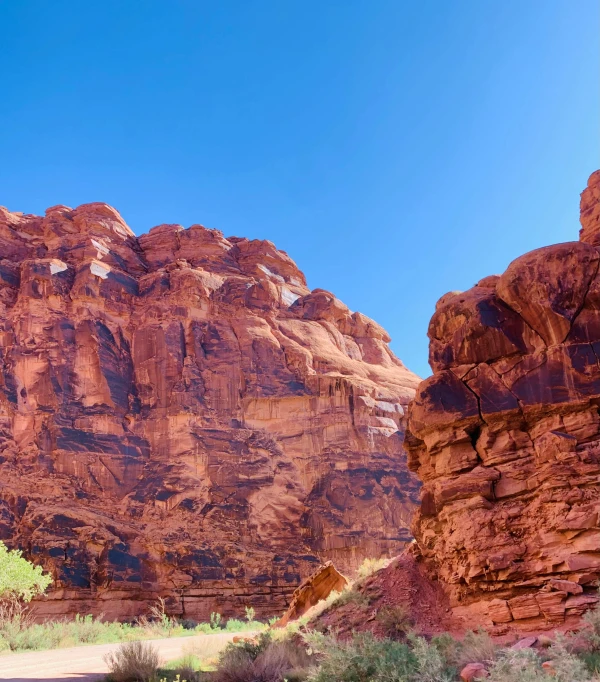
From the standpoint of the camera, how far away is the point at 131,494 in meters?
40.8

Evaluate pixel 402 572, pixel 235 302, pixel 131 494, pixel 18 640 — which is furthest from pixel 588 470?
pixel 235 302

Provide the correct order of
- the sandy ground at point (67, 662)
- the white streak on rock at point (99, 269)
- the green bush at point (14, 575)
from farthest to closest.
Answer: the white streak on rock at point (99, 269) → the green bush at point (14, 575) → the sandy ground at point (67, 662)

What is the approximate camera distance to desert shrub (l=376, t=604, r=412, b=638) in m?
12.0

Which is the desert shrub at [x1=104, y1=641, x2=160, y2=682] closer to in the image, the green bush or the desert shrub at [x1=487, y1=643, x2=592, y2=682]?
the desert shrub at [x1=487, y1=643, x2=592, y2=682]

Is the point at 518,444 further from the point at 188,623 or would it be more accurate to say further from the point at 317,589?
the point at 188,623

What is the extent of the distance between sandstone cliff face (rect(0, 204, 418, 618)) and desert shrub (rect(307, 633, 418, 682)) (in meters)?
30.1

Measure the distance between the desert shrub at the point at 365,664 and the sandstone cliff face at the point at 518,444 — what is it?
2.95 meters

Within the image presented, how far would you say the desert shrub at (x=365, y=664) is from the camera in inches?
338

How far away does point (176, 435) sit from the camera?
43.5m

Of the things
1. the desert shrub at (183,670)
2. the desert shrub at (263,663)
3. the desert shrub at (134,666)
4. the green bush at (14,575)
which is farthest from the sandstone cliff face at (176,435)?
the desert shrub at (263,663)

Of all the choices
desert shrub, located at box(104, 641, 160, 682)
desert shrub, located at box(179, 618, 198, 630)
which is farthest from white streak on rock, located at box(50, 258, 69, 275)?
desert shrub, located at box(104, 641, 160, 682)

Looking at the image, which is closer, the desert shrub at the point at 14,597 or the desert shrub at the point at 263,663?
the desert shrub at the point at 263,663

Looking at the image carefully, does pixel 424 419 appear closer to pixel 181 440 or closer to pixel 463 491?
pixel 463 491

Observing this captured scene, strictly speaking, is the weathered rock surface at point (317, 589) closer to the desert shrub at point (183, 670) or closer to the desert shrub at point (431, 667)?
the desert shrub at point (183, 670)
